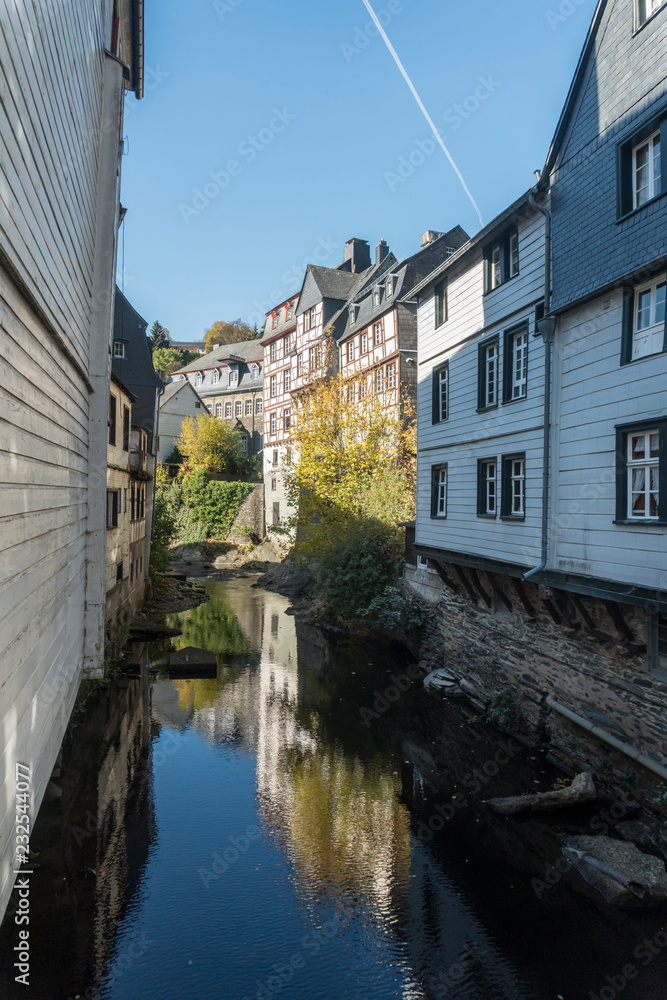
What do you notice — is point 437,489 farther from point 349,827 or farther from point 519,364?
point 349,827

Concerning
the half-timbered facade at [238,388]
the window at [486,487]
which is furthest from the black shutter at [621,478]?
the half-timbered facade at [238,388]

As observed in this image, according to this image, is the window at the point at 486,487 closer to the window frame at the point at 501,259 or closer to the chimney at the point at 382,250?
the window frame at the point at 501,259

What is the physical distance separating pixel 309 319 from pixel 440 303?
2318 cm

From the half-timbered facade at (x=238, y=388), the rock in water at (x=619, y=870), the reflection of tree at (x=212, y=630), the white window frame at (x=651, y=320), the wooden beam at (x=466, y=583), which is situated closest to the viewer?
the rock in water at (x=619, y=870)

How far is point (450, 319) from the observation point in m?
15.1

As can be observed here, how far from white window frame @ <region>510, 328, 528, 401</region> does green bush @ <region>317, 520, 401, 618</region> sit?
27.8 feet

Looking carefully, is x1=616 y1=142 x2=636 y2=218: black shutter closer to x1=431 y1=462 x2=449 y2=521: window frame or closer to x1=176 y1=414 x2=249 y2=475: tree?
x1=431 y1=462 x2=449 y2=521: window frame

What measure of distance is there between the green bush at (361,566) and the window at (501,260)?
361 inches

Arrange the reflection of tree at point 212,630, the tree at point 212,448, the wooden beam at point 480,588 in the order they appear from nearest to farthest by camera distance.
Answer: the wooden beam at point 480,588, the reflection of tree at point 212,630, the tree at point 212,448

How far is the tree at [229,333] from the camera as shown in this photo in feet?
242

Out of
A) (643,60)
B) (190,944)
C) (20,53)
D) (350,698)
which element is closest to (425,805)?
Result: (190,944)

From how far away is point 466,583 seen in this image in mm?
14391

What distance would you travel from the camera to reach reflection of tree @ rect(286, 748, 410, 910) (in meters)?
7.91

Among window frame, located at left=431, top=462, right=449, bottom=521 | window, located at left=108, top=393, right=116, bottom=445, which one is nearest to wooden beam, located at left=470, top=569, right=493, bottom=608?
window frame, located at left=431, top=462, right=449, bottom=521
